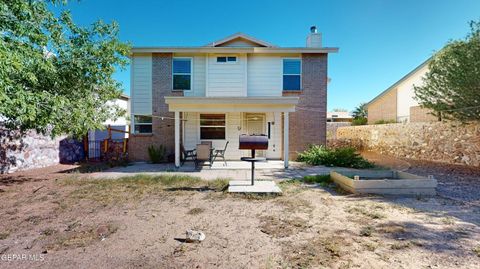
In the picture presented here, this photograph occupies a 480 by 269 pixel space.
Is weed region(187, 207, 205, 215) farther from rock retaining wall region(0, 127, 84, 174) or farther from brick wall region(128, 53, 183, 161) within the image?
brick wall region(128, 53, 183, 161)

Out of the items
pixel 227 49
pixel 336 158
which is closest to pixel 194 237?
pixel 336 158

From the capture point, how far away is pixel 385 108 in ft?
A: 77.8

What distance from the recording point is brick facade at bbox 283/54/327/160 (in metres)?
12.7

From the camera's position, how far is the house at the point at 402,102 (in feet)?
61.6

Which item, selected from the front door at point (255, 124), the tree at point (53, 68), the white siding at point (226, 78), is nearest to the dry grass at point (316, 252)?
the tree at point (53, 68)

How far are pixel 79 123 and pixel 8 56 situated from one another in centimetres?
361

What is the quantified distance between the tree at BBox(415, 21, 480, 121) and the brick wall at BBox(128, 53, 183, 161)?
1292 centimetres

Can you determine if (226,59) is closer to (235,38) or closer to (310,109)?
(235,38)

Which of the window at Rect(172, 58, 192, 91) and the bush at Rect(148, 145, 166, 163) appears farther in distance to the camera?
the window at Rect(172, 58, 192, 91)

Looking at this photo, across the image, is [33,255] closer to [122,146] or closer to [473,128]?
[122,146]

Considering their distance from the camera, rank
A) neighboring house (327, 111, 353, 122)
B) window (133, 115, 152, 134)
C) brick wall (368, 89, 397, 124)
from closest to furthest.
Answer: window (133, 115, 152, 134)
brick wall (368, 89, 397, 124)
neighboring house (327, 111, 353, 122)

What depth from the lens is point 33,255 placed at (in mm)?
3170

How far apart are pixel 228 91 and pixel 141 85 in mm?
4782

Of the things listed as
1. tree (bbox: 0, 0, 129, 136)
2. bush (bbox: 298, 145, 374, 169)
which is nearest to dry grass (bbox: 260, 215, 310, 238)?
tree (bbox: 0, 0, 129, 136)
